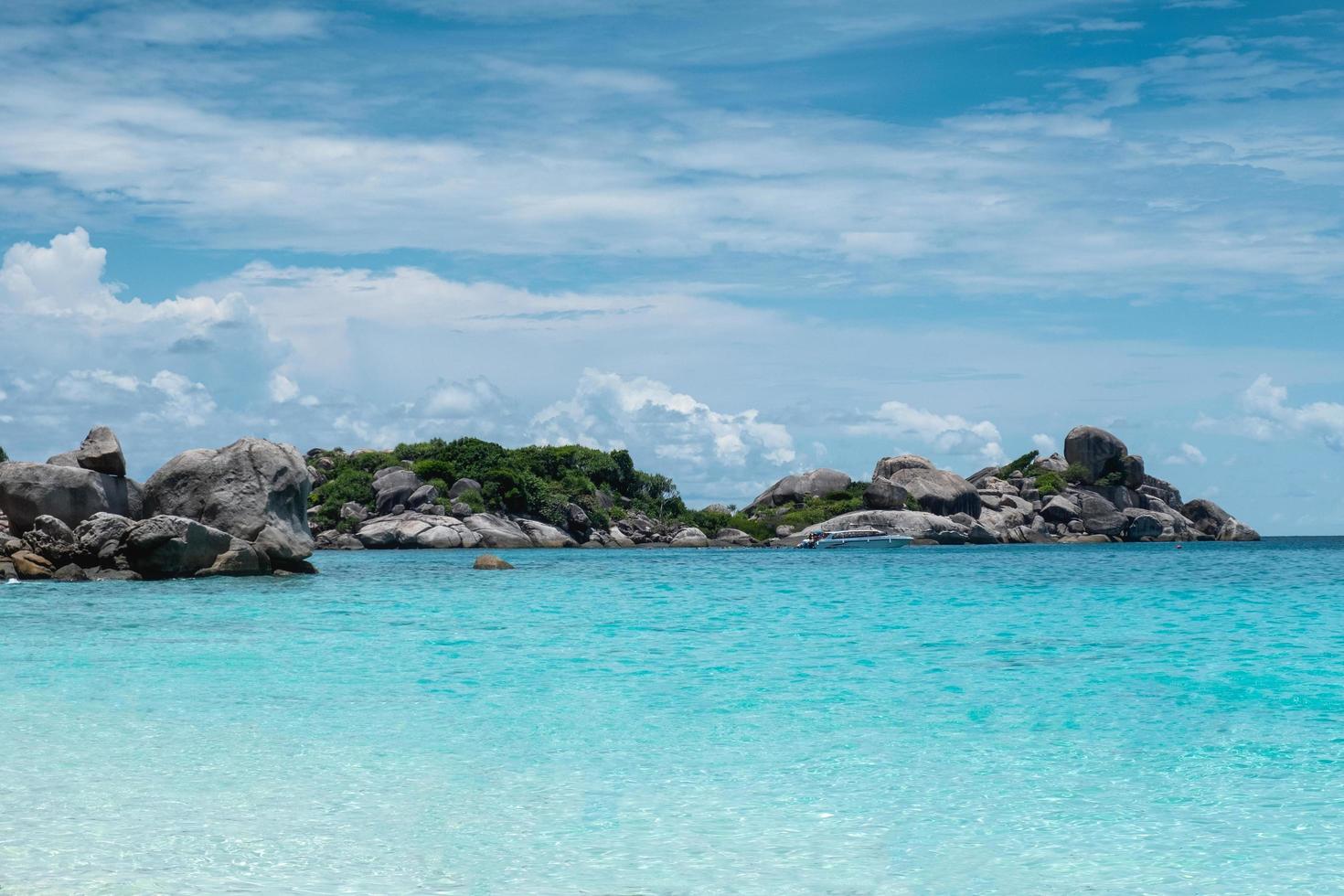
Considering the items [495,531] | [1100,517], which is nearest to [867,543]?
[1100,517]

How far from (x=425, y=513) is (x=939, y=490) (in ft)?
120

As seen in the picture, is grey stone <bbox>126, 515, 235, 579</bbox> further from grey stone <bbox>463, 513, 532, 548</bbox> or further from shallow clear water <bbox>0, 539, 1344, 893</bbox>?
grey stone <bbox>463, 513, 532, 548</bbox>

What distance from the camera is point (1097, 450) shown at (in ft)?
302

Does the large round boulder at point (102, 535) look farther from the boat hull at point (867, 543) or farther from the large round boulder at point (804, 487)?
the large round boulder at point (804, 487)

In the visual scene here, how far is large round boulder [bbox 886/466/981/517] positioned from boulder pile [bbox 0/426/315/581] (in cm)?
5727

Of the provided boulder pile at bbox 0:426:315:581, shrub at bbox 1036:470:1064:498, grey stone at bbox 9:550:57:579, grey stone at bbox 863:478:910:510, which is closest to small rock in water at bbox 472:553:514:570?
boulder pile at bbox 0:426:315:581

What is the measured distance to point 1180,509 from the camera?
321ft

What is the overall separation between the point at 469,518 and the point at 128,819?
62.0 metres

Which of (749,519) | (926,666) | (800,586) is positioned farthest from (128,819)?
(749,519)

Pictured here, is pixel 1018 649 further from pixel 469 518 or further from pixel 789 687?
pixel 469 518

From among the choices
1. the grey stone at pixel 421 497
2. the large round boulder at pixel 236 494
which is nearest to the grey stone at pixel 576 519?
the grey stone at pixel 421 497

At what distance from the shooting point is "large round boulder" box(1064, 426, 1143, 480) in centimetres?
9194

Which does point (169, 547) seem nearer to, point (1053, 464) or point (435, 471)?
point (435, 471)

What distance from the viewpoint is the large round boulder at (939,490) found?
8419 centimetres
